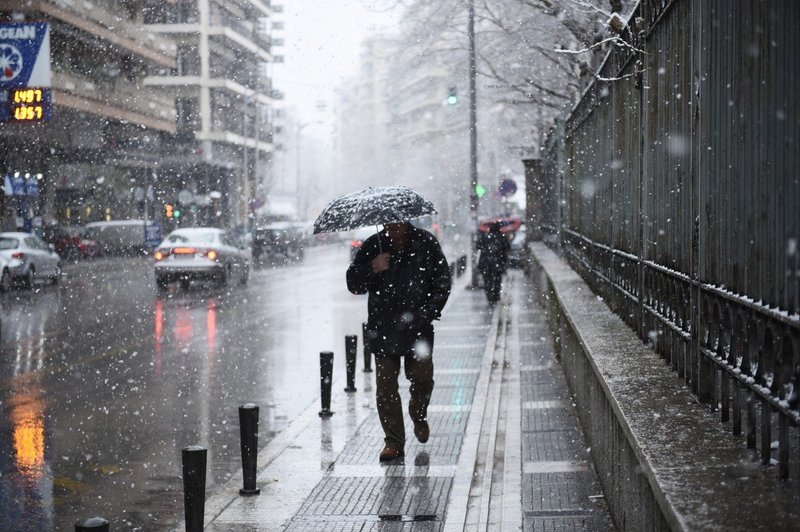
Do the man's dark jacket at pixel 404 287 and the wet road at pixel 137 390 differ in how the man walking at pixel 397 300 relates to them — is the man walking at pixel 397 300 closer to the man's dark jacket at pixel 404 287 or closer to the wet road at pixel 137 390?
the man's dark jacket at pixel 404 287

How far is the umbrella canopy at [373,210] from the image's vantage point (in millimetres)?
8273

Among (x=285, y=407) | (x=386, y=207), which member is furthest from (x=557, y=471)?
(x=285, y=407)

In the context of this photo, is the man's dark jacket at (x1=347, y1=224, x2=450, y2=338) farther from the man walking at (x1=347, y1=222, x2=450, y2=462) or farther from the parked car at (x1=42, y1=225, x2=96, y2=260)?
the parked car at (x1=42, y1=225, x2=96, y2=260)

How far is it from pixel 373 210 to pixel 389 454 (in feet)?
5.59

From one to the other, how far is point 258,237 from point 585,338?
4763 centimetres

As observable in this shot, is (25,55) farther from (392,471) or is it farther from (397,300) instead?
(392,471)

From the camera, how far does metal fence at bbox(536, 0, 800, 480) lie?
3.54 m

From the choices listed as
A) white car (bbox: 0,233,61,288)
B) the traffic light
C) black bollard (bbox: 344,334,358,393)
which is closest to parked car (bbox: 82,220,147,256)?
white car (bbox: 0,233,61,288)

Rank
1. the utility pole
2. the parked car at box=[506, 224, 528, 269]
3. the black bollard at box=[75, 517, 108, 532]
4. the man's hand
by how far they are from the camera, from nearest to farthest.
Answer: the black bollard at box=[75, 517, 108, 532] < the man's hand < the utility pole < the parked car at box=[506, 224, 528, 269]

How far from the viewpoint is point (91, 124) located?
54406 mm

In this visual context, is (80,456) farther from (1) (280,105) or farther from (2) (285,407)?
(1) (280,105)

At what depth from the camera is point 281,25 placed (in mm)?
87125

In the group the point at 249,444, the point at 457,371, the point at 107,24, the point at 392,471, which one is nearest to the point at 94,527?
the point at 249,444

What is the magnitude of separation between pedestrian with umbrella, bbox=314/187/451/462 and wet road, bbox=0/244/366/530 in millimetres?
1336
